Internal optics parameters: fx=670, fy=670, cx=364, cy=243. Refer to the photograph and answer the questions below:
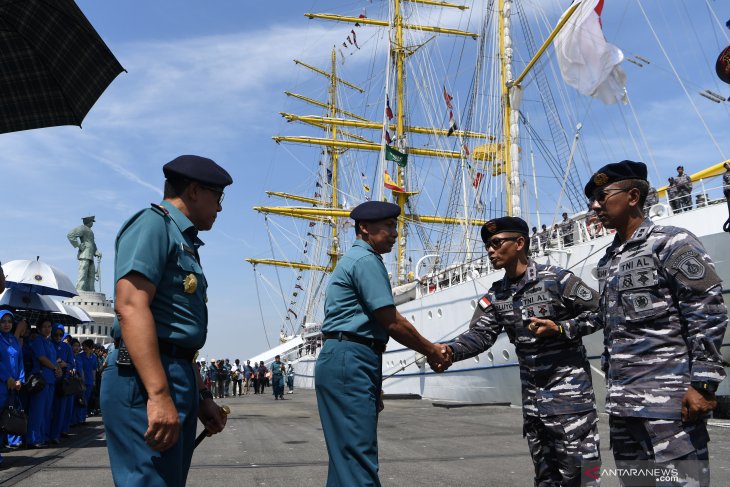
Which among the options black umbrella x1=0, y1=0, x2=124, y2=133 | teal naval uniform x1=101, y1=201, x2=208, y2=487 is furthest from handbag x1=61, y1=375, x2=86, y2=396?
teal naval uniform x1=101, y1=201, x2=208, y2=487

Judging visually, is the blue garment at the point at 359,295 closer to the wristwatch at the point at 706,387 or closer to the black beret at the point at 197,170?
the black beret at the point at 197,170

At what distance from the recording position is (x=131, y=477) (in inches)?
94.7

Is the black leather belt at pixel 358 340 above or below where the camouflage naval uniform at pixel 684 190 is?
below

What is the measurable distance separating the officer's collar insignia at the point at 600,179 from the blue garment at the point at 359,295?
1.17 meters

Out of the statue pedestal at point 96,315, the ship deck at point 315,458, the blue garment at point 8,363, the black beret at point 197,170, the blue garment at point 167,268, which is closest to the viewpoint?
the blue garment at point 167,268

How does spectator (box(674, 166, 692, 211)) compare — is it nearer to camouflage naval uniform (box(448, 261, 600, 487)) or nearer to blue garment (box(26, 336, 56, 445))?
camouflage naval uniform (box(448, 261, 600, 487))

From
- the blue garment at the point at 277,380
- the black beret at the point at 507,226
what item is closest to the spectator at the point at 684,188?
the black beret at the point at 507,226

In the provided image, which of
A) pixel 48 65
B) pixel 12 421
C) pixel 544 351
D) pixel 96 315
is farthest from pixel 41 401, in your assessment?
pixel 96 315

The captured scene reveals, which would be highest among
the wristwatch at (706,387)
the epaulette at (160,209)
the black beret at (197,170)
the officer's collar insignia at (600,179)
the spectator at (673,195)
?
the spectator at (673,195)

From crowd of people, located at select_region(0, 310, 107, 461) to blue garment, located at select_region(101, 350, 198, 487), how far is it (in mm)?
5576

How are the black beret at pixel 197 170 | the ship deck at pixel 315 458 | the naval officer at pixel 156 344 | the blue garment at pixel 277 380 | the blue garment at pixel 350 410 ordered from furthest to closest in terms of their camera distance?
the blue garment at pixel 277 380, the ship deck at pixel 315 458, the blue garment at pixel 350 410, the black beret at pixel 197 170, the naval officer at pixel 156 344

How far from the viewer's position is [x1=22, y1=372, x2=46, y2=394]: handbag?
27.7 ft

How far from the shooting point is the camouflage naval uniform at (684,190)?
45.1ft

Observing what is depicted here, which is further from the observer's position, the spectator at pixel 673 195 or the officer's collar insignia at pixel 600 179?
the spectator at pixel 673 195
